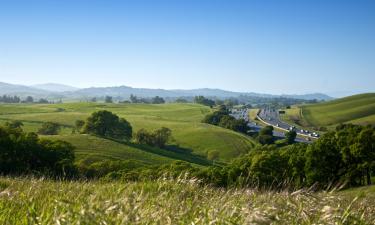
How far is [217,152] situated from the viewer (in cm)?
12644

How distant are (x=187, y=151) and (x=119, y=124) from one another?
26330 millimetres

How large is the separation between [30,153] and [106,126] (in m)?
65.7

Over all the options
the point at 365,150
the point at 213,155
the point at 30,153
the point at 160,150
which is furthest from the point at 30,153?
the point at 213,155

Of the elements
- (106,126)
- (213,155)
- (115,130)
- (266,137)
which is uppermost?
(106,126)

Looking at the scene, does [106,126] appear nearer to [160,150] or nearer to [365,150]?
[160,150]

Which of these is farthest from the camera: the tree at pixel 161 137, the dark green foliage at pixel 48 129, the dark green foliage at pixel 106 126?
the dark green foliage at pixel 48 129

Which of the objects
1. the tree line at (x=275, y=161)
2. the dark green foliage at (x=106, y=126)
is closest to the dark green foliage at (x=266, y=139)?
the dark green foliage at (x=106, y=126)

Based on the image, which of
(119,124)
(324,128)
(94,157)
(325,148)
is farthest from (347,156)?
(324,128)

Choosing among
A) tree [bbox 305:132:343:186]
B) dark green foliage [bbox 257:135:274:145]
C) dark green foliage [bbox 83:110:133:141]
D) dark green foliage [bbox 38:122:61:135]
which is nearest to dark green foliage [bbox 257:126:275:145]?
dark green foliage [bbox 257:135:274:145]

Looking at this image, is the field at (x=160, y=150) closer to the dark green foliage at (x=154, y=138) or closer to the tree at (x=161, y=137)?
the tree at (x=161, y=137)

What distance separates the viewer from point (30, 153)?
2689 inches

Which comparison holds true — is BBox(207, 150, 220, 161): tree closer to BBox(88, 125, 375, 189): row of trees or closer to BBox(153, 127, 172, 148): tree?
BBox(153, 127, 172, 148): tree

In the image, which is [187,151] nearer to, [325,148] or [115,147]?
[115,147]

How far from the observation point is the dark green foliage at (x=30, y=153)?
213ft
